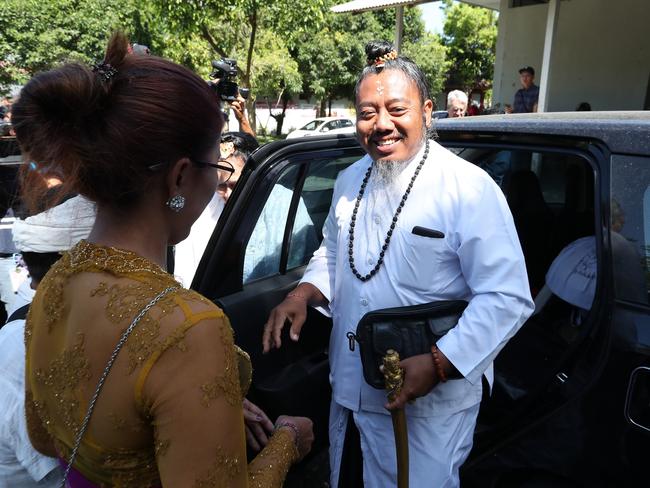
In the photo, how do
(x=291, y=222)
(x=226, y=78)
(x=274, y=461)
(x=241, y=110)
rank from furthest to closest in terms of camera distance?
(x=241, y=110) < (x=226, y=78) < (x=291, y=222) < (x=274, y=461)

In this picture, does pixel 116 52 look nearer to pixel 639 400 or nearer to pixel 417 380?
pixel 417 380

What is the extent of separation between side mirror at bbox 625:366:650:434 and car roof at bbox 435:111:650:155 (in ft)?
2.01

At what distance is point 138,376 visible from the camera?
33.6 inches

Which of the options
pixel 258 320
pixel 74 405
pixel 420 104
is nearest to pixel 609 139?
pixel 420 104

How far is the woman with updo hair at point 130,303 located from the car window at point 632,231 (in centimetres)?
117

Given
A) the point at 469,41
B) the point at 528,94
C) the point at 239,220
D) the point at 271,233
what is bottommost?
the point at 271,233

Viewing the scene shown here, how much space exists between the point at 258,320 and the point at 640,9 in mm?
10634

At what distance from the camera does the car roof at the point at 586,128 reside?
4.94 ft

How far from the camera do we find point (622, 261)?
150 centimetres

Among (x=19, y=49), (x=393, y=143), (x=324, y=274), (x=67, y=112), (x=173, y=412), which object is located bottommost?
(x=324, y=274)

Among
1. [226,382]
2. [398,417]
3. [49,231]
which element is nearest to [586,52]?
[398,417]

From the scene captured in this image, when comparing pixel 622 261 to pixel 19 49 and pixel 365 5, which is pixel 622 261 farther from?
pixel 19 49

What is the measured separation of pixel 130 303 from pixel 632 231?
4.45 feet

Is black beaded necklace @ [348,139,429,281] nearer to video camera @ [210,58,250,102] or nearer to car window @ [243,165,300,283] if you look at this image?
car window @ [243,165,300,283]
